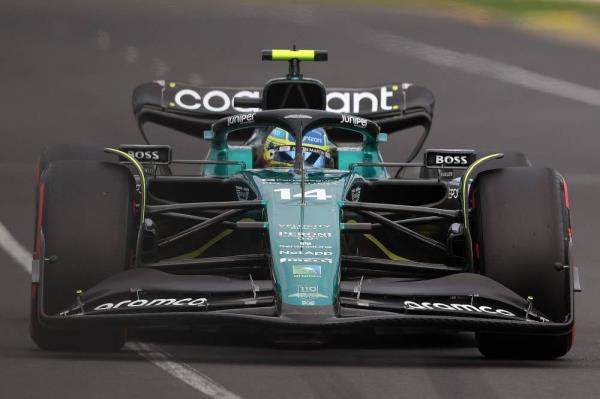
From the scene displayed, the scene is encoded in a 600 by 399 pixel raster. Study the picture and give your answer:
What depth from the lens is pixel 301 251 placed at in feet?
30.3

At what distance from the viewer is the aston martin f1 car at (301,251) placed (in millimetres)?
8945

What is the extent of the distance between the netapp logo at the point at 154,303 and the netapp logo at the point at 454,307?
3.41 feet

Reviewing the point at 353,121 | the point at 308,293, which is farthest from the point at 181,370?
the point at 353,121

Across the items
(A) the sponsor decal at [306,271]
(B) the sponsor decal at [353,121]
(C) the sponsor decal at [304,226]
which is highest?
(B) the sponsor decal at [353,121]

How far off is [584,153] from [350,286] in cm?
1036

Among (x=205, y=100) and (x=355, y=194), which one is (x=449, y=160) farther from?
(x=205, y=100)

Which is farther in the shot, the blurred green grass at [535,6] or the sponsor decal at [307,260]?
the blurred green grass at [535,6]

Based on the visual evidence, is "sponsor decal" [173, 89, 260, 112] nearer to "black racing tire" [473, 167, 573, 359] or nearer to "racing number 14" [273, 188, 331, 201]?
"racing number 14" [273, 188, 331, 201]

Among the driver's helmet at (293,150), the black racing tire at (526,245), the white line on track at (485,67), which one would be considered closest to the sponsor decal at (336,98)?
the driver's helmet at (293,150)

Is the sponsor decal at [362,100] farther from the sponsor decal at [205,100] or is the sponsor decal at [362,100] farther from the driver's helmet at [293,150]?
the driver's helmet at [293,150]

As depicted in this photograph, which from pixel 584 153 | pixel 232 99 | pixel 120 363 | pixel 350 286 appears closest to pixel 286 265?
pixel 350 286

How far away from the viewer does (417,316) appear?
8.79 meters

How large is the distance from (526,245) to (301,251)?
125 cm

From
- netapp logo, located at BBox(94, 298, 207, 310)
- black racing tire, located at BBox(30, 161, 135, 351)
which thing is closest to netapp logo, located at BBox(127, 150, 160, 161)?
black racing tire, located at BBox(30, 161, 135, 351)
